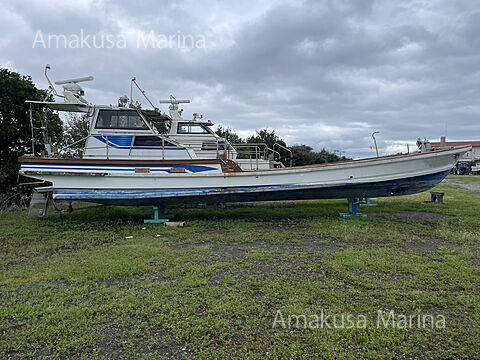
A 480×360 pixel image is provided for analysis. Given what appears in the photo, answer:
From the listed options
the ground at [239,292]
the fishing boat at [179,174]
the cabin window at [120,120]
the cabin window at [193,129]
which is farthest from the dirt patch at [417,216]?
the cabin window at [120,120]

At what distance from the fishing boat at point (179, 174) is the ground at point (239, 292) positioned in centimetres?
110

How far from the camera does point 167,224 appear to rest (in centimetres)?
734

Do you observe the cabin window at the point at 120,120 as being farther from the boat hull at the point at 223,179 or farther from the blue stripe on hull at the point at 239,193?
the blue stripe on hull at the point at 239,193

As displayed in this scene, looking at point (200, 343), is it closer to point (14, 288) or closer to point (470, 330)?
point (470, 330)

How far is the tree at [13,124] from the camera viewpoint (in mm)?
10406

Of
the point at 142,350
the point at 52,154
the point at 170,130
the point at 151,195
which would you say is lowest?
the point at 142,350

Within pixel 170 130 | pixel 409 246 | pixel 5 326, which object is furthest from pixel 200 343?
pixel 170 130

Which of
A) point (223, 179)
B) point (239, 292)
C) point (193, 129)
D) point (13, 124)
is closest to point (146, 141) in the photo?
point (193, 129)

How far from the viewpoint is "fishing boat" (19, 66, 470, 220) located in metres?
7.11

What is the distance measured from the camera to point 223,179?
7.29m

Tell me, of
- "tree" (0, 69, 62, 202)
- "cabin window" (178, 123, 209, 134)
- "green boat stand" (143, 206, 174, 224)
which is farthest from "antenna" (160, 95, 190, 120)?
"tree" (0, 69, 62, 202)

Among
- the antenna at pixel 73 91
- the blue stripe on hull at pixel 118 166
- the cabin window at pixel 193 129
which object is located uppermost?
the antenna at pixel 73 91

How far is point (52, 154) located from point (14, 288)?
4.97m

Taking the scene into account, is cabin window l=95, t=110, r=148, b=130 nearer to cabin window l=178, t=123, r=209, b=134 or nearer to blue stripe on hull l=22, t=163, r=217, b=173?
cabin window l=178, t=123, r=209, b=134
